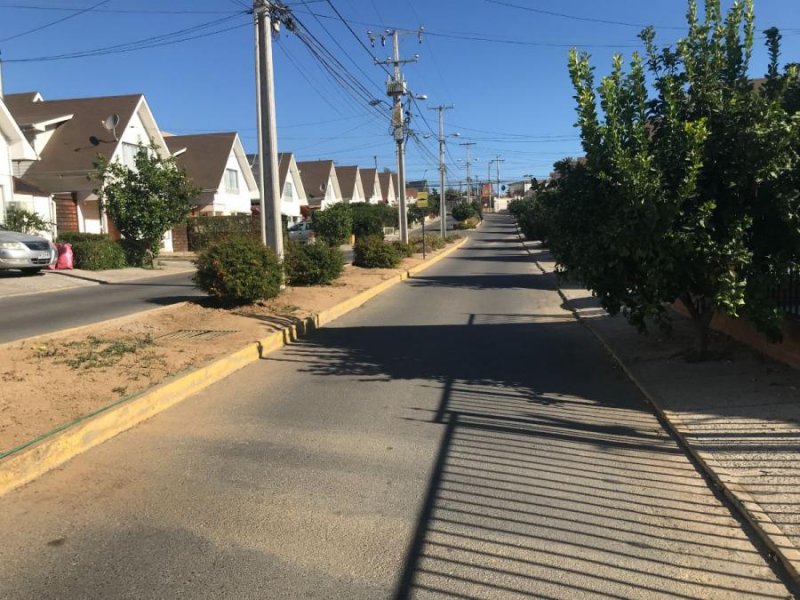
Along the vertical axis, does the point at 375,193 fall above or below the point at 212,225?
above

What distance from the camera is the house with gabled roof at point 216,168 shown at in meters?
40.6

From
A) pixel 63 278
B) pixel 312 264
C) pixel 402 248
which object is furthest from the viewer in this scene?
pixel 402 248

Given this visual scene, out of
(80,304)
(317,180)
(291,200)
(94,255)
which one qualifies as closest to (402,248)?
(94,255)

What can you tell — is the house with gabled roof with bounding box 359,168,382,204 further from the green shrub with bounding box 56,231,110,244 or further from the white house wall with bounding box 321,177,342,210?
the green shrub with bounding box 56,231,110,244

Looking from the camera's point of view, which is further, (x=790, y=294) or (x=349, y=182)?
(x=349, y=182)

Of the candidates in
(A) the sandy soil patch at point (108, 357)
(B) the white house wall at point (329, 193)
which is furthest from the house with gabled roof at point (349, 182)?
(A) the sandy soil patch at point (108, 357)

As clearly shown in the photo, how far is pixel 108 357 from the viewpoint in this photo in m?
7.70

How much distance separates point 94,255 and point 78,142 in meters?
12.2

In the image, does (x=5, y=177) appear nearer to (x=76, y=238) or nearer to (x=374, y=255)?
(x=76, y=238)

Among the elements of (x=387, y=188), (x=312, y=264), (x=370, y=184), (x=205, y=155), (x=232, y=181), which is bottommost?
(x=312, y=264)

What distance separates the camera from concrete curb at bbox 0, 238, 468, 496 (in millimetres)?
4656

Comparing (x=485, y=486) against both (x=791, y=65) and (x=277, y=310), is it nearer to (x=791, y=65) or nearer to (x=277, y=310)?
(x=791, y=65)

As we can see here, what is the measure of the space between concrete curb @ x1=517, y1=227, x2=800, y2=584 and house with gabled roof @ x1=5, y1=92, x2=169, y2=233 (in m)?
27.5

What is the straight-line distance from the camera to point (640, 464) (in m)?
5.16
